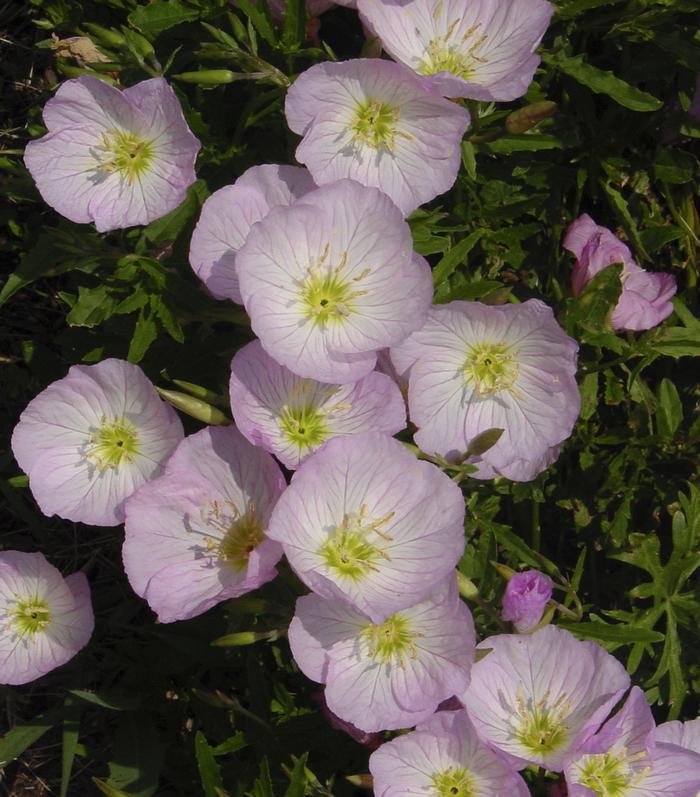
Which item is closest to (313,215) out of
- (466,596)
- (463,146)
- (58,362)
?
(463,146)

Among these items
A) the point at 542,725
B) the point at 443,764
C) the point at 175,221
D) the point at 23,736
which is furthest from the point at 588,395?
the point at 23,736

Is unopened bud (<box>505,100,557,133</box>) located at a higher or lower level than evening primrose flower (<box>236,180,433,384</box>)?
higher

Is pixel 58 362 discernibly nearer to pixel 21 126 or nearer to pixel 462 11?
pixel 21 126

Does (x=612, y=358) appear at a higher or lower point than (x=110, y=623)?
higher

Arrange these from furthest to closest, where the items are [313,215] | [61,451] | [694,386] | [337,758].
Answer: [694,386], [337,758], [61,451], [313,215]

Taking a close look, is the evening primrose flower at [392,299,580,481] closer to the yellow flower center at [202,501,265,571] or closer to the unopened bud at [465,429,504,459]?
the unopened bud at [465,429,504,459]

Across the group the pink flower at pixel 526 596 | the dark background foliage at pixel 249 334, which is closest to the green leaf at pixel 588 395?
the dark background foliage at pixel 249 334

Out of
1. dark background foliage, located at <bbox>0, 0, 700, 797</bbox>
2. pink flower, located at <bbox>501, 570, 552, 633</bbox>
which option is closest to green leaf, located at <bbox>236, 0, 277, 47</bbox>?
dark background foliage, located at <bbox>0, 0, 700, 797</bbox>
